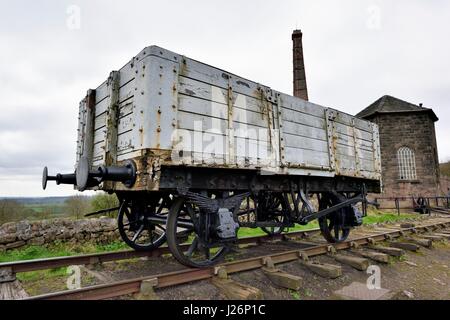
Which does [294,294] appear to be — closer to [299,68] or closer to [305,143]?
[305,143]

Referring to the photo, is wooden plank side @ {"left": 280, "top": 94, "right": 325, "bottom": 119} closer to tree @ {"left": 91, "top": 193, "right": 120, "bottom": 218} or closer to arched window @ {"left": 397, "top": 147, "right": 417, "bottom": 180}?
tree @ {"left": 91, "top": 193, "right": 120, "bottom": 218}

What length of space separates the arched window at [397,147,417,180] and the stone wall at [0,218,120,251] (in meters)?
23.7

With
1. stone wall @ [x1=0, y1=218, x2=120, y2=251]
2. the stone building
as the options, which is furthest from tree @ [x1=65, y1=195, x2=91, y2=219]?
the stone building

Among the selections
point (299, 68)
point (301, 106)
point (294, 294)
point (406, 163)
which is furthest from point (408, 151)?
point (294, 294)

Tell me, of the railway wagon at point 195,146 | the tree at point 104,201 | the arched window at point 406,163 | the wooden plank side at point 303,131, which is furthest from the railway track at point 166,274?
the arched window at point 406,163

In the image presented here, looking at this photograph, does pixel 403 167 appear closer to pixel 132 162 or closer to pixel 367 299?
pixel 367 299

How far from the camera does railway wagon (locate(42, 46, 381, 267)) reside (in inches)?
139

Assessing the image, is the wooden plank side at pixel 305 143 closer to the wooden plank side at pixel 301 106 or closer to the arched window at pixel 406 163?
the wooden plank side at pixel 301 106

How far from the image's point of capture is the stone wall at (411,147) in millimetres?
22781

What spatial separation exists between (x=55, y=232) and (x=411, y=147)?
25.6 m

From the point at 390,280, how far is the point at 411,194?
22.2 m

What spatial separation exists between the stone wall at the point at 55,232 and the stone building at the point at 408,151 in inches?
894

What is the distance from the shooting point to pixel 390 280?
446cm
